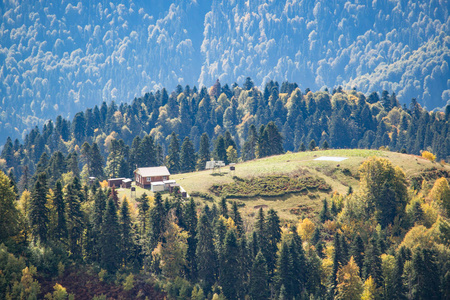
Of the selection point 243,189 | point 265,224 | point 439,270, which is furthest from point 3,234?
point 439,270

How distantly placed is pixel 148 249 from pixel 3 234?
78.2 ft

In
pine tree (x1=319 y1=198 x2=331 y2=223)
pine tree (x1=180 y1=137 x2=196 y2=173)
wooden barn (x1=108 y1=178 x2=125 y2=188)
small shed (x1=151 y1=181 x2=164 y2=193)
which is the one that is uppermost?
pine tree (x1=180 y1=137 x2=196 y2=173)

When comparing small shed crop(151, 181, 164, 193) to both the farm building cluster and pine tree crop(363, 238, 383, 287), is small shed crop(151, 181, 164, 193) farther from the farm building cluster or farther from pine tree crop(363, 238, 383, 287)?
pine tree crop(363, 238, 383, 287)

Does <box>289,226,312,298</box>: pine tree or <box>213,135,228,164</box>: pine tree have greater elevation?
<box>213,135,228,164</box>: pine tree

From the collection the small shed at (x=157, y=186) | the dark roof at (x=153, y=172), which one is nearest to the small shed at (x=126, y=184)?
the dark roof at (x=153, y=172)

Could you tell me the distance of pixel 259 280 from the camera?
77625 millimetres

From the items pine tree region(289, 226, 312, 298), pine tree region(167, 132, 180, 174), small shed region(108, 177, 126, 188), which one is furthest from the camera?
pine tree region(167, 132, 180, 174)

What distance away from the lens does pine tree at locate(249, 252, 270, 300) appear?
77.3 metres

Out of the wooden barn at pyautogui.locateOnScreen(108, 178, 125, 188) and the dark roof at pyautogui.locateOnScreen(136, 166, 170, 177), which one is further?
the wooden barn at pyautogui.locateOnScreen(108, 178, 125, 188)

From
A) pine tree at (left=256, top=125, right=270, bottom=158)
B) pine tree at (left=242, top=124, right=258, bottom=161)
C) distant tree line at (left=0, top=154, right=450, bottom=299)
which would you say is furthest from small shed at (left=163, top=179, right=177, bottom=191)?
pine tree at (left=242, top=124, right=258, bottom=161)

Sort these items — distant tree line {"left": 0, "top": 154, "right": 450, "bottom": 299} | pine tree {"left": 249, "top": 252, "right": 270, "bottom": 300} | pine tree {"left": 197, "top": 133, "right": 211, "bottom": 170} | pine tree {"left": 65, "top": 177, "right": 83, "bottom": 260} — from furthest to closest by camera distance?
pine tree {"left": 197, "top": 133, "right": 211, "bottom": 170}
pine tree {"left": 65, "top": 177, "right": 83, "bottom": 260}
pine tree {"left": 249, "top": 252, "right": 270, "bottom": 300}
distant tree line {"left": 0, "top": 154, "right": 450, "bottom": 299}

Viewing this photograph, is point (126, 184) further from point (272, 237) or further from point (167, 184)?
point (272, 237)

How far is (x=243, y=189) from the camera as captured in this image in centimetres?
11519

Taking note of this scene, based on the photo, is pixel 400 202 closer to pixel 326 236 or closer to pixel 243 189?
pixel 326 236
